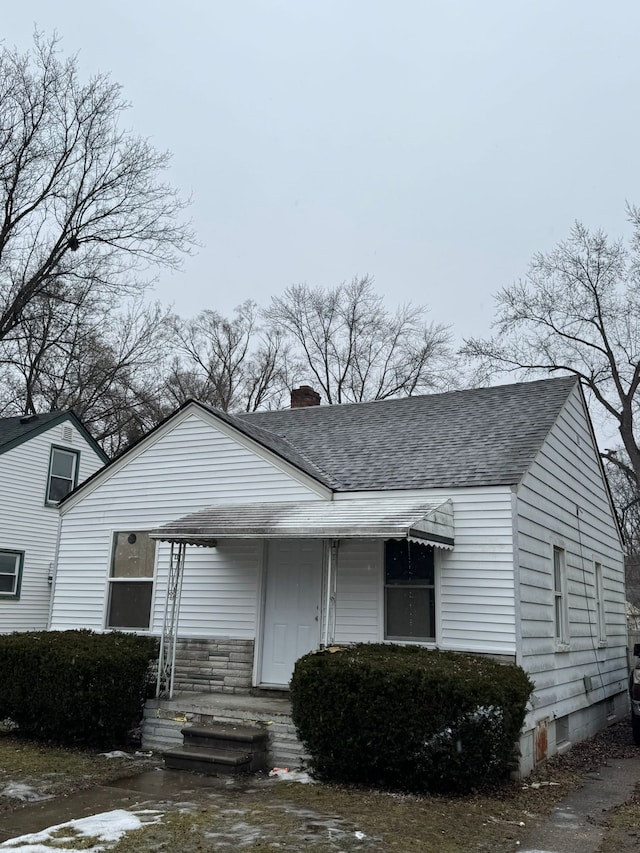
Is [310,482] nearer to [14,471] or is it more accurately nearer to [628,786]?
[628,786]

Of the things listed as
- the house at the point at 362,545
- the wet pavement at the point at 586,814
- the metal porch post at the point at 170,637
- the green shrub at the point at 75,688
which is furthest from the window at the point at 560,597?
the green shrub at the point at 75,688

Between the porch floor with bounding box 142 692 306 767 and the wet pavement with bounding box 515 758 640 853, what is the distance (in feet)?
8.78

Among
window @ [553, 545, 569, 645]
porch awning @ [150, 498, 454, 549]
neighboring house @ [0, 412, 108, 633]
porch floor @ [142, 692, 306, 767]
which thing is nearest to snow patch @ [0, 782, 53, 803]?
porch floor @ [142, 692, 306, 767]

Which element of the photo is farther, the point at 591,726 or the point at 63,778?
the point at 591,726

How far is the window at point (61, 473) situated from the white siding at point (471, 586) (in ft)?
43.6

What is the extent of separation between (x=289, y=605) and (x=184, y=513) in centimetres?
222

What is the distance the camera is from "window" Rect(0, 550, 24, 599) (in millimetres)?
18797

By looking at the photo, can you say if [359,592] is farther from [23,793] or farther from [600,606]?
[600,606]

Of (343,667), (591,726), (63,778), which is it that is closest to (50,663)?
(63,778)

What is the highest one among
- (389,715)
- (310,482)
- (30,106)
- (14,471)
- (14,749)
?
(30,106)

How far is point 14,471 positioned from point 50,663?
11.6m

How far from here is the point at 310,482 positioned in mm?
10219

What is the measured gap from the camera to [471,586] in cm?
881

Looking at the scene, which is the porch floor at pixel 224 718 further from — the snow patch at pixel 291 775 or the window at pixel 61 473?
the window at pixel 61 473
